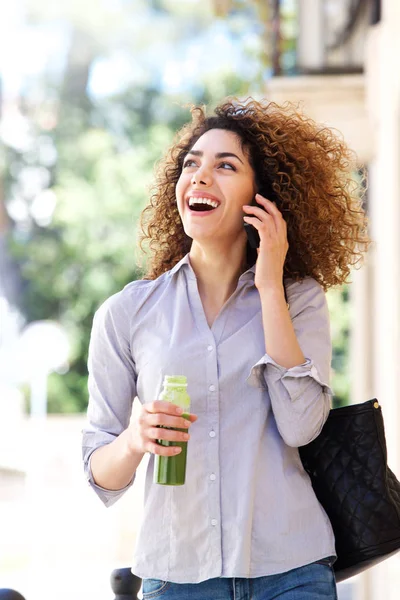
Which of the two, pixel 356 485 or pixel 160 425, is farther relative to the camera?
pixel 356 485

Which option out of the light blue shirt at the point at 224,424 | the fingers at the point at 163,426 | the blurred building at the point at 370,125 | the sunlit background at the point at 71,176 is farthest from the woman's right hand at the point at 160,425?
the sunlit background at the point at 71,176

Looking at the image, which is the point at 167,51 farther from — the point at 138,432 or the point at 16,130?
the point at 138,432

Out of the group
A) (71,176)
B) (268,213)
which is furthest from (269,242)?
(71,176)

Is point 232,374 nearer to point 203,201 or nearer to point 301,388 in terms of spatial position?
point 301,388

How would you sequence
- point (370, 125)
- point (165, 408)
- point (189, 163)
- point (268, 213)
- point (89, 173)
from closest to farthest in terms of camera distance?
point (165, 408), point (268, 213), point (189, 163), point (370, 125), point (89, 173)

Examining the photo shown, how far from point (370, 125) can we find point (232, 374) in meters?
4.23

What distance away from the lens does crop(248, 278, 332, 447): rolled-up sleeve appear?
79.4 inches

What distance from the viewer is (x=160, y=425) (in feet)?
6.01

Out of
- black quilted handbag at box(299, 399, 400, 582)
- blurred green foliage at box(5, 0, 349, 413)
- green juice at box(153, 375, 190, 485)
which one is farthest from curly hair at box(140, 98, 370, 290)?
blurred green foliage at box(5, 0, 349, 413)

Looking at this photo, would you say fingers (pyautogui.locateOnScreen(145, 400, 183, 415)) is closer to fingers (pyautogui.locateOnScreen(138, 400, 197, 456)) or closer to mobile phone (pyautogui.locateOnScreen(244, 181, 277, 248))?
fingers (pyautogui.locateOnScreen(138, 400, 197, 456))

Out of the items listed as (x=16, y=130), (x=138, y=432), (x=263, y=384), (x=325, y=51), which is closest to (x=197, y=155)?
(x=263, y=384)

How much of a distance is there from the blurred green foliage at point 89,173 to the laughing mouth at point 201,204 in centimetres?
1859

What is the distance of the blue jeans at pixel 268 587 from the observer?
2.01 m

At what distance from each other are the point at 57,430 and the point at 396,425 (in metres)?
12.1
